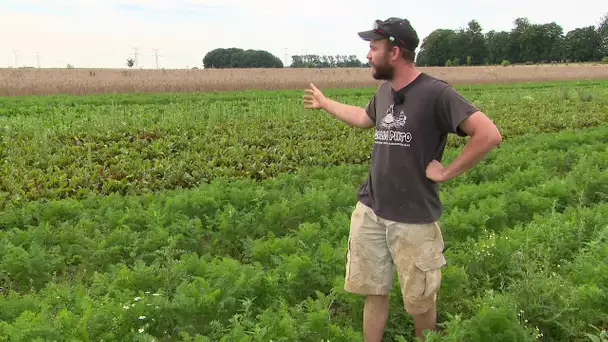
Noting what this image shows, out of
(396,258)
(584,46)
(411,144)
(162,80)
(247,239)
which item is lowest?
(247,239)

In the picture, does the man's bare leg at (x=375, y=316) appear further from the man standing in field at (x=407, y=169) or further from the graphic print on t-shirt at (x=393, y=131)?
the graphic print on t-shirt at (x=393, y=131)

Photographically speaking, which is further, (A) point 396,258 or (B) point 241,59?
(B) point 241,59

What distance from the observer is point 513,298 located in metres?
3.89

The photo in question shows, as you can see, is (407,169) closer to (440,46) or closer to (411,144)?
(411,144)

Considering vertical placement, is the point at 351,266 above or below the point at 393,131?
below

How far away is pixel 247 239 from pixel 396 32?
10.8ft

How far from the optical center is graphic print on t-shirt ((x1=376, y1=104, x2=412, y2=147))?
11.0ft

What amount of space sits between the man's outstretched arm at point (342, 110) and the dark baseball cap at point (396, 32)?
75 centimetres

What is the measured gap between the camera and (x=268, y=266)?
5.21 metres

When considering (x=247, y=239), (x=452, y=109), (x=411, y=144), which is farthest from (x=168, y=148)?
(x=452, y=109)

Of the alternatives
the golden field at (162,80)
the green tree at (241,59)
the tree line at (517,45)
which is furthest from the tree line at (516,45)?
the golden field at (162,80)

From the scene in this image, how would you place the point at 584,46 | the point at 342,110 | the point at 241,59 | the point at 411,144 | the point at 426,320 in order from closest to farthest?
the point at 411,144
the point at 426,320
the point at 342,110
the point at 241,59
the point at 584,46

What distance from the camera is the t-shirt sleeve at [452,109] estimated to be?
3095 mm

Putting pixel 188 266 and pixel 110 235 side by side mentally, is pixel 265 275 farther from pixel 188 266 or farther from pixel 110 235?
pixel 110 235
